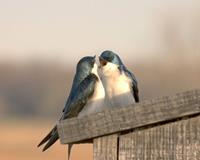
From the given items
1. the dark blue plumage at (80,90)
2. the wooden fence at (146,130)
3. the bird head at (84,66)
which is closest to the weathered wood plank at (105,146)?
the wooden fence at (146,130)

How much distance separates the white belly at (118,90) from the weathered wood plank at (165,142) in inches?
18.3

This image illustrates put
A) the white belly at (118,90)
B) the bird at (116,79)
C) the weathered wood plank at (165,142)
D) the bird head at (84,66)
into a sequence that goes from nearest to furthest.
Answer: the weathered wood plank at (165,142), the white belly at (118,90), the bird at (116,79), the bird head at (84,66)

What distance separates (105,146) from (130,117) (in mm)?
163

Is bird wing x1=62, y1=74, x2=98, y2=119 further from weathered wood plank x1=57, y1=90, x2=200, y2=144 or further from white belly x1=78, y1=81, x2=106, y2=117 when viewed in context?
weathered wood plank x1=57, y1=90, x2=200, y2=144

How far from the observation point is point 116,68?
434cm

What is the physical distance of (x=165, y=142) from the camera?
10.9ft

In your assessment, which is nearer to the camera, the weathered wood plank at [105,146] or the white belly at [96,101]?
the weathered wood plank at [105,146]

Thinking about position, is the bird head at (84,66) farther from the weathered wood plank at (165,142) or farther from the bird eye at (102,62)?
the weathered wood plank at (165,142)

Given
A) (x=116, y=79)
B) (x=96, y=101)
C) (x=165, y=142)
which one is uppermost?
(x=116, y=79)

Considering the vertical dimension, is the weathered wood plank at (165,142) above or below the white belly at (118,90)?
below

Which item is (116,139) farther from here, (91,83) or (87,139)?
(91,83)

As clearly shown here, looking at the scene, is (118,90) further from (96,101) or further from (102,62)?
(102,62)

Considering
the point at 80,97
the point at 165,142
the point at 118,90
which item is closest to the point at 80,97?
the point at 80,97

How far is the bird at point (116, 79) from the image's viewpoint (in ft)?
13.3
